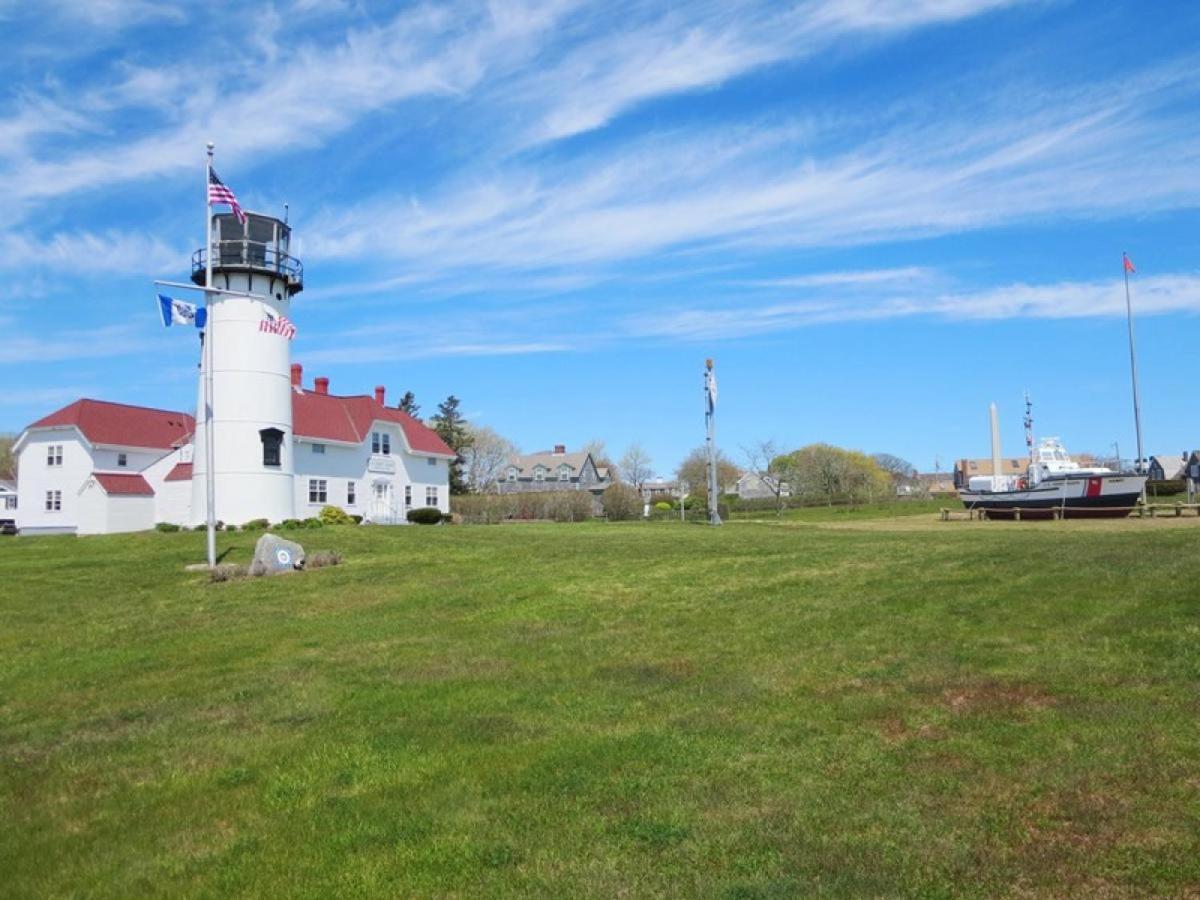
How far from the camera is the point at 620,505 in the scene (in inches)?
2454

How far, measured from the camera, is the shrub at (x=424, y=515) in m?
49.6

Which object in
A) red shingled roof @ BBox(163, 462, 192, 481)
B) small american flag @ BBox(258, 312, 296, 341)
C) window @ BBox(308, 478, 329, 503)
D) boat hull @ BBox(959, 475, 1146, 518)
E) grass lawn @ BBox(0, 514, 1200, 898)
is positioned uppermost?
small american flag @ BBox(258, 312, 296, 341)

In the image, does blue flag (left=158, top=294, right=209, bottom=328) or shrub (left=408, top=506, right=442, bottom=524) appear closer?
blue flag (left=158, top=294, right=209, bottom=328)

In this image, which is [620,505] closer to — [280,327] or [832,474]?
[832,474]

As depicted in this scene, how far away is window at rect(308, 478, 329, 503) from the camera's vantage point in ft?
148

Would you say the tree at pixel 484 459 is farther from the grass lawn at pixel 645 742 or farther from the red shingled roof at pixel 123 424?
the grass lawn at pixel 645 742

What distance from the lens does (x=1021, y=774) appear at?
6.02 m

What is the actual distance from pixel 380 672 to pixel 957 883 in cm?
724

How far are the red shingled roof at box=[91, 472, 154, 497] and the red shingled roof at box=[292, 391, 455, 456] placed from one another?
26.4ft

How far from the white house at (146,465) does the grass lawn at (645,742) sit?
102 ft

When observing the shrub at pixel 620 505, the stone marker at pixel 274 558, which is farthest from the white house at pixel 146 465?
the stone marker at pixel 274 558

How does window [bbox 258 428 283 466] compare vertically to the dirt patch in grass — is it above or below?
above

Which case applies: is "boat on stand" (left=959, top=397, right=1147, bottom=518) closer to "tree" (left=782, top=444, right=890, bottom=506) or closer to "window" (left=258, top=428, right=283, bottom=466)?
"tree" (left=782, top=444, right=890, bottom=506)

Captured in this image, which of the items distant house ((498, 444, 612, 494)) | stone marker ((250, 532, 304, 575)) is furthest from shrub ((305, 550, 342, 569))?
distant house ((498, 444, 612, 494))
